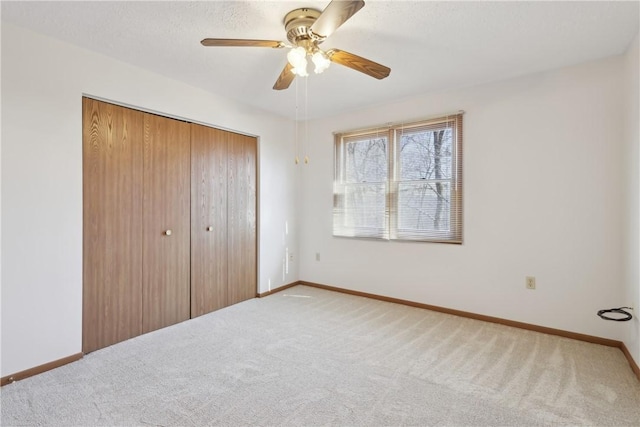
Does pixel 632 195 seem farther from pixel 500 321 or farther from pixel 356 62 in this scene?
pixel 356 62

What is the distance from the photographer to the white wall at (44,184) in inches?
78.5

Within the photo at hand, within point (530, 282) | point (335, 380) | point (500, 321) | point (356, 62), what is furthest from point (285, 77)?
point (500, 321)

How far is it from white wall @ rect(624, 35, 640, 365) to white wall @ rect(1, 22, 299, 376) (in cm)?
375

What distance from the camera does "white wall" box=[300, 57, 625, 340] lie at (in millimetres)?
2492

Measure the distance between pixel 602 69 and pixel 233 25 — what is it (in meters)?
2.89

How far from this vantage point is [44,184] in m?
2.13

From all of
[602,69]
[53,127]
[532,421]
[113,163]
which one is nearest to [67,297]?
[113,163]

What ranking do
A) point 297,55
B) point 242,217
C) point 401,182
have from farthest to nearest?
point 242,217 < point 401,182 < point 297,55

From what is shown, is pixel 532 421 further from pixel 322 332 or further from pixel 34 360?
pixel 34 360

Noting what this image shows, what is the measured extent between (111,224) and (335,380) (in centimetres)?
211

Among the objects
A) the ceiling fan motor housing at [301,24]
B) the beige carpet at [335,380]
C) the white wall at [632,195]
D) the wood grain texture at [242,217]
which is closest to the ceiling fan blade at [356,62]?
the ceiling fan motor housing at [301,24]

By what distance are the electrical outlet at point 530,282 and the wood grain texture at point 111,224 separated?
3.47 metres

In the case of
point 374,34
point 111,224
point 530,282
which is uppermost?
point 374,34

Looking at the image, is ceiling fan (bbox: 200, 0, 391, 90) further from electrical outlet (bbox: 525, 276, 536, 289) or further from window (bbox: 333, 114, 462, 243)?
electrical outlet (bbox: 525, 276, 536, 289)
